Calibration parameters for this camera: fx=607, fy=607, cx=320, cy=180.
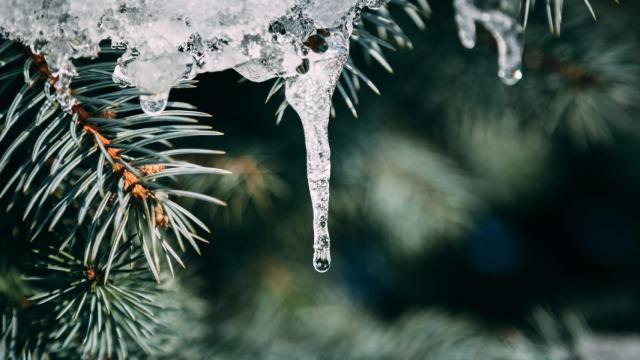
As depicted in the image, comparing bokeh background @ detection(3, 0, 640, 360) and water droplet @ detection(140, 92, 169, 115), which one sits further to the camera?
bokeh background @ detection(3, 0, 640, 360)

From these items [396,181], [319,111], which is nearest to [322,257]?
[319,111]

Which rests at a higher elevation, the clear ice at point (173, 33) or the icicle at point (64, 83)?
the clear ice at point (173, 33)

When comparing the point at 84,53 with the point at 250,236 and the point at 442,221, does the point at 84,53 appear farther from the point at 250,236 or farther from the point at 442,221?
the point at 442,221

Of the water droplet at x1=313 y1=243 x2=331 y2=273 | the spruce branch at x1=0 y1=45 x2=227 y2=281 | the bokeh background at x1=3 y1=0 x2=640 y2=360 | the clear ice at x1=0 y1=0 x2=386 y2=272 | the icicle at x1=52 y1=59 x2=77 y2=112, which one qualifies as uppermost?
the clear ice at x1=0 y1=0 x2=386 y2=272

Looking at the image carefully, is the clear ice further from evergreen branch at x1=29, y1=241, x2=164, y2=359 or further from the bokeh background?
the bokeh background

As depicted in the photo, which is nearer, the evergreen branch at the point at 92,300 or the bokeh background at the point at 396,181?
the evergreen branch at the point at 92,300

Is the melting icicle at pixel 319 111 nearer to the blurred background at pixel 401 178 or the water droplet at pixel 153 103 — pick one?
the water droplet at pixel 153 103

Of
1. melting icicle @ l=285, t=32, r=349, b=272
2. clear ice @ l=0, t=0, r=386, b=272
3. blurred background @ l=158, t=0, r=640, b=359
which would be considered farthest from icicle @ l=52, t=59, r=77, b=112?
blurred background @ l=158, t=0, r=640, b=359

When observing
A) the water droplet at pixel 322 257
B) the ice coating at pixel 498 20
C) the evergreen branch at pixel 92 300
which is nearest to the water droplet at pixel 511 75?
the ice coating at pixel 498 20

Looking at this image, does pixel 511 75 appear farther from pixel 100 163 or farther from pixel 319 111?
pixel 100 163
